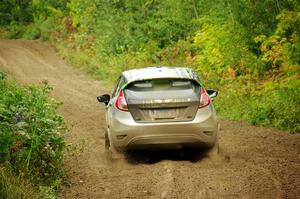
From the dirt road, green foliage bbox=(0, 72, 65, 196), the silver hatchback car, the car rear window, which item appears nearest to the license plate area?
the silver hatchback car

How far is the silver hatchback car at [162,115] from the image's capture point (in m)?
9.90

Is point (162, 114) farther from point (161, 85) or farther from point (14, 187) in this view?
point (14, 187)

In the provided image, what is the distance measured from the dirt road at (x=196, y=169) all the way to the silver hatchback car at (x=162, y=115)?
0.42 meters

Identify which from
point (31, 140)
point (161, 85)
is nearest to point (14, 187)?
point (31, 140)

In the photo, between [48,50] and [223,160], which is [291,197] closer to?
[223,160]

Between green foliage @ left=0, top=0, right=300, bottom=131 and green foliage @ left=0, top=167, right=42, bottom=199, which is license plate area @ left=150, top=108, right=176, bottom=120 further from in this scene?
green foliage @ left=0, top=0, right=300, bottom=131

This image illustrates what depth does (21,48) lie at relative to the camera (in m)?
37.4

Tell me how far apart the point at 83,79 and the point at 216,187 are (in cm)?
1836

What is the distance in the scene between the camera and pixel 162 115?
32.6 ft

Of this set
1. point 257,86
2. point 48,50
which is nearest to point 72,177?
point 257,86

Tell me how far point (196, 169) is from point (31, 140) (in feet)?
8.77

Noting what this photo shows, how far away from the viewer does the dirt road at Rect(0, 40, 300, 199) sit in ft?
26.9

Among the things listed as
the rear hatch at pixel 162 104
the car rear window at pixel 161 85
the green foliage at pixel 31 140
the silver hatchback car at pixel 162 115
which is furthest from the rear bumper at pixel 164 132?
the green foliage at pixel 31 140

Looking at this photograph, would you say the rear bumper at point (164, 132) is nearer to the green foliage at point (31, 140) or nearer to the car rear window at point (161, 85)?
the car rear window at point (161, 85)
